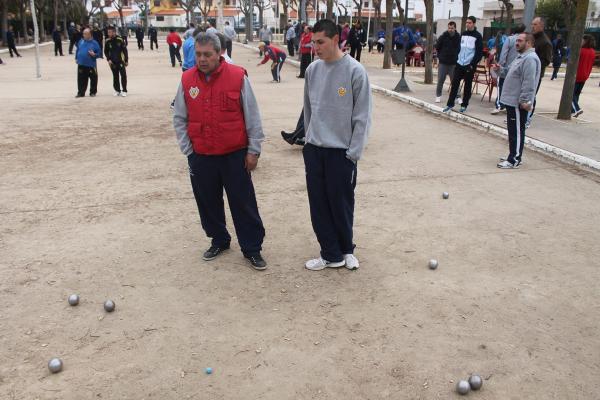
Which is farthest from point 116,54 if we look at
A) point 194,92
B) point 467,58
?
point 194,92

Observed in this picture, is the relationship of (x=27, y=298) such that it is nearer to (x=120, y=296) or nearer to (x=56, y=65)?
(x=120, y=296)

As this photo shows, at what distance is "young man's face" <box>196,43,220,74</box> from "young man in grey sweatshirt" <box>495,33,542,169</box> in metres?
4.60

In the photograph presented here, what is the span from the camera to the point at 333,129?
396cm

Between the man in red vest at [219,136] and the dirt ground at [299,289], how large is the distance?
0.42 m

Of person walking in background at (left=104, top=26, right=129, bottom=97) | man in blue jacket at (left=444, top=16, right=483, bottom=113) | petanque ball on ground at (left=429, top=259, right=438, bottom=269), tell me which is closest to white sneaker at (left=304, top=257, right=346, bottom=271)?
petanque ball on ground at (left=429, top=259, right=438, bottom=269)

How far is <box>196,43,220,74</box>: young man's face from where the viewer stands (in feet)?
12.4

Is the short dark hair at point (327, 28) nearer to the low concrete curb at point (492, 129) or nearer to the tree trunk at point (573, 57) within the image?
the low concrete curb at point (492, 129)

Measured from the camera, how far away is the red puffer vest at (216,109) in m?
3.90

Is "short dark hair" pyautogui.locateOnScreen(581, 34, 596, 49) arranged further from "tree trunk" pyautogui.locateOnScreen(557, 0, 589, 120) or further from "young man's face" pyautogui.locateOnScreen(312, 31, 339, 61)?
"young man's face" pyautogui.locateOnScreen(312, 31, 339, 61)

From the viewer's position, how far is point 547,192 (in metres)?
6.38

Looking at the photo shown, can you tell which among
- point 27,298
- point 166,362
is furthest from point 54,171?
point 166,362

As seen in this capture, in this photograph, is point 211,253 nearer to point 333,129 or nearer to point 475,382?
point 333,129

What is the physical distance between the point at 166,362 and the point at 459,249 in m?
2.81

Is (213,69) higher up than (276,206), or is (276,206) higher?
(213,69)
